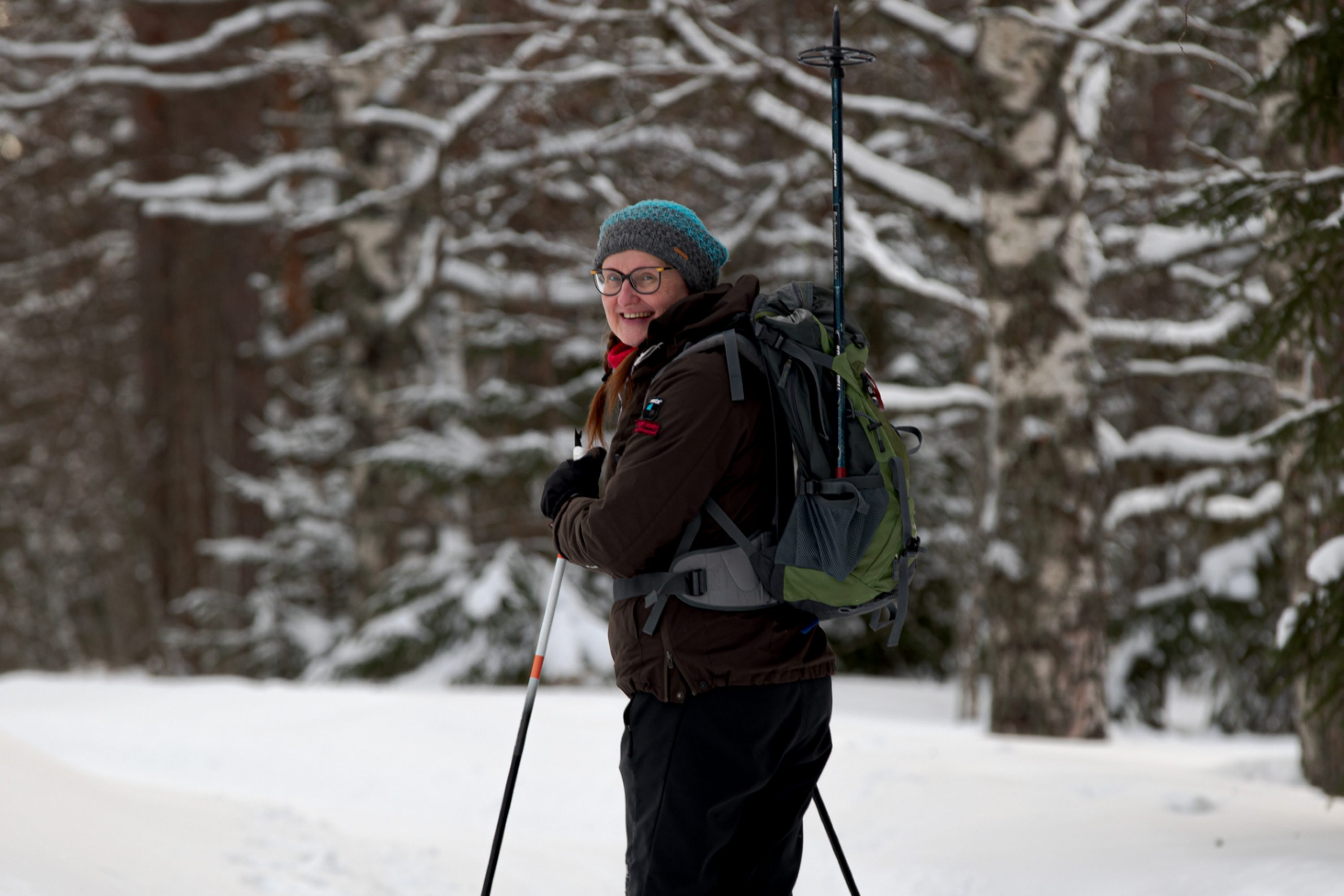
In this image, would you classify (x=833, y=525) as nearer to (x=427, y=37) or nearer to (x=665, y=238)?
(x=665, y=238)

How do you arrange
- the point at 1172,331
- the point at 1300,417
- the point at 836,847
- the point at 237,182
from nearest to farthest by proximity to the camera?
the point at 836,847 < the point at 1300,417 < the point at 1172,331 < the point at 237,182

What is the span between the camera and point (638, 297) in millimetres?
2811

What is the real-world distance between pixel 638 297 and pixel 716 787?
106 cm

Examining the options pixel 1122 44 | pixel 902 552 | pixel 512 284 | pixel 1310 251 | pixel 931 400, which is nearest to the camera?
pixel 902 552

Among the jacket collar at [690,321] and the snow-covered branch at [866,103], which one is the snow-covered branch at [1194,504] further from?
the jacket collar at [690,321]

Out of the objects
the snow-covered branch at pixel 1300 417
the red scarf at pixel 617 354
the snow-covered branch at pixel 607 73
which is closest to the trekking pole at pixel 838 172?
the red scarf at pixel 617 354

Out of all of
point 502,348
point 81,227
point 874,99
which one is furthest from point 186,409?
point 874,99

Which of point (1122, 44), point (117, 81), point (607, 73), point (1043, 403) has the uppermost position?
point (117, 81)

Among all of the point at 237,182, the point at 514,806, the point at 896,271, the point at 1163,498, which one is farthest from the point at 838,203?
the point at 237,182

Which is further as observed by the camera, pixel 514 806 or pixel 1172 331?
pixel 1172 331

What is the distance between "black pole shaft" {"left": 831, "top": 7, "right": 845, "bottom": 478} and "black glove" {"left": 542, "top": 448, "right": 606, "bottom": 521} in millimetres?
576

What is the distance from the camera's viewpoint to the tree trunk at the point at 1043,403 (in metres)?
6.97

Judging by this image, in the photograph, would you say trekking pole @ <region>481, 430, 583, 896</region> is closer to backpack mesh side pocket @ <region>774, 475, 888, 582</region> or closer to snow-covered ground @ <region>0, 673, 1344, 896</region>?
backpack mesh side pocket @ <region>774, 475, 888, 582</region>

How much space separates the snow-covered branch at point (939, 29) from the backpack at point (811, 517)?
196 inches
